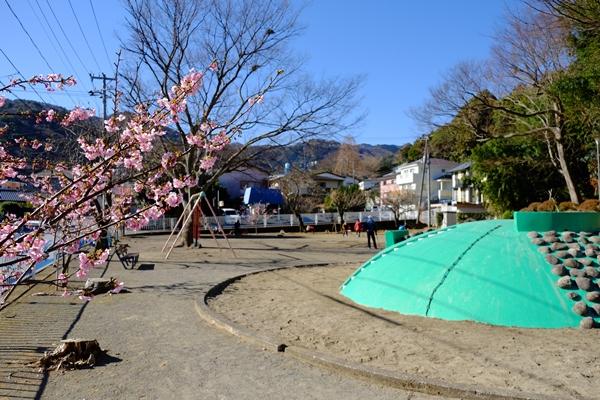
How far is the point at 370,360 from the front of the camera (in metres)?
5.86

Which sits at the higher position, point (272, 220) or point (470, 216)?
A: point (470, 216)

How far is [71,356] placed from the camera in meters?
5.91

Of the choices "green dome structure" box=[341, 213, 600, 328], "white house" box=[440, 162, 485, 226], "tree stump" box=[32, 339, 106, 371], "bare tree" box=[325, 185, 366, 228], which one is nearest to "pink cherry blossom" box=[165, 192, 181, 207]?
"tree stump" box=[32, 339, 106, 371]

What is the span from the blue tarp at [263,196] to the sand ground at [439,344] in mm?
34340

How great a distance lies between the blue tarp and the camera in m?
43.9

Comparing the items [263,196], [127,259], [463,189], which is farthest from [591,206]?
[463,189]

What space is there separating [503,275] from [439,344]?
77.6 inches

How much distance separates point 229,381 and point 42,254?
2219 millimetres

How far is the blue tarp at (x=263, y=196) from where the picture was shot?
144 feet

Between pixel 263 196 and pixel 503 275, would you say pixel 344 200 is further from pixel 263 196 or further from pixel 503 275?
pixel 503 275

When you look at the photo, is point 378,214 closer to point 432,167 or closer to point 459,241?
point 432,167

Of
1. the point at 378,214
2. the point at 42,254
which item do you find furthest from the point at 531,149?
the point at 42,254

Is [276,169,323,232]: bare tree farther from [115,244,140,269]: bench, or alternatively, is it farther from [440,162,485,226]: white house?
[115,244,140,269]: bench

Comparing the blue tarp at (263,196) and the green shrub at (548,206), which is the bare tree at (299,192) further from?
the green shrub at (548,206)
